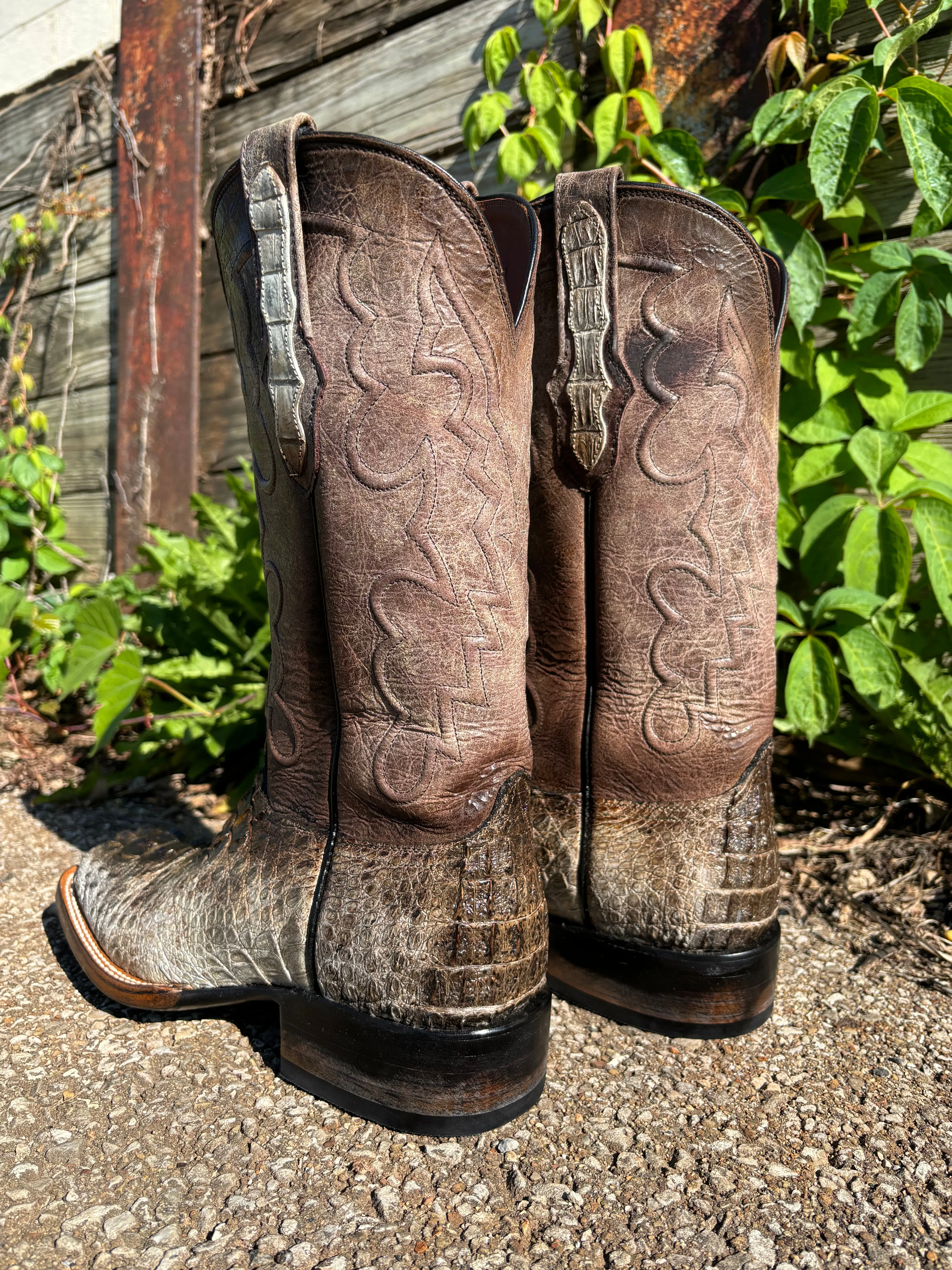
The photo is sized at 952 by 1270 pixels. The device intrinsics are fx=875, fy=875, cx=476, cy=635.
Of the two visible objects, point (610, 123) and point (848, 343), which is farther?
point (610, 123)

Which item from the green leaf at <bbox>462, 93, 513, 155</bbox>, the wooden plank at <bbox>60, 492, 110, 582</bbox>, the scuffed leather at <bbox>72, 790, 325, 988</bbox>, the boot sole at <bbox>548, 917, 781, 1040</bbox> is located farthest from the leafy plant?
the wooden plank at <bbox>60, 492, 110, 582</bbox>

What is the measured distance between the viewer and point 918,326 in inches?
65.1

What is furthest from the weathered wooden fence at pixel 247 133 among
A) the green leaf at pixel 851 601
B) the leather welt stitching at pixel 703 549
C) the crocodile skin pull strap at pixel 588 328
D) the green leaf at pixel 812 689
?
the crocodile skin pull strap at pixel 588 328

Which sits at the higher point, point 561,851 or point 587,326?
point 587,326

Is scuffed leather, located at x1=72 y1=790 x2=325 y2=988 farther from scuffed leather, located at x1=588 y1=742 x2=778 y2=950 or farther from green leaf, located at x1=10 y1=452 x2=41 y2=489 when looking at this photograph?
green leaf, located at x1=10 y1=452 x2=41 y2=489

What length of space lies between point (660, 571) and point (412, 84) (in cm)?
196

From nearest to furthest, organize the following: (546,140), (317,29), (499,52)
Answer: (546,140)
(499,52)
(317,29)

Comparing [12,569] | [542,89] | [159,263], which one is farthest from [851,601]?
[12,569]

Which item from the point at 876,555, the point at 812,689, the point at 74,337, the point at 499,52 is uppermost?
the point at 499,52

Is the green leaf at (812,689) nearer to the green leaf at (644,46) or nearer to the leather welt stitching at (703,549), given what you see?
the leather welt stitching at (703,549)

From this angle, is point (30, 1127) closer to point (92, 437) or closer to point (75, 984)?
point (75, 984)

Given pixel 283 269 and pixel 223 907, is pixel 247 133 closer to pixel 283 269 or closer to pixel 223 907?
pixel 283 269

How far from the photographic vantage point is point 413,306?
960 mm

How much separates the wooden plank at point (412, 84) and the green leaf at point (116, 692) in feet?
4.57
